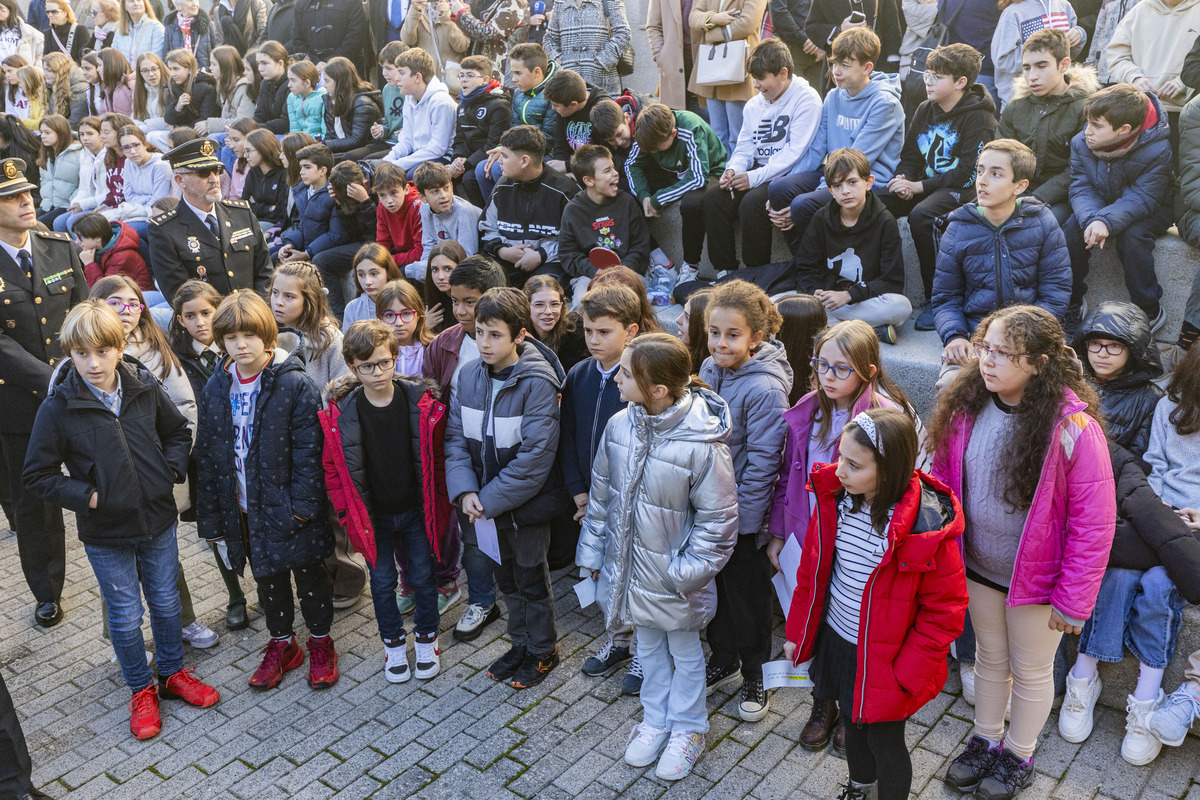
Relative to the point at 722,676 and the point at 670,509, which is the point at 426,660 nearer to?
the point at 722,676

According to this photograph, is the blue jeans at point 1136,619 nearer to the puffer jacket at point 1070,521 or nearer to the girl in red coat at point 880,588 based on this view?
the puffer jacket at point 1070,521

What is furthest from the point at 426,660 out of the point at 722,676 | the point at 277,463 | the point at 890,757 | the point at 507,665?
the point at 890,757

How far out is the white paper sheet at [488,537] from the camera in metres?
4.21

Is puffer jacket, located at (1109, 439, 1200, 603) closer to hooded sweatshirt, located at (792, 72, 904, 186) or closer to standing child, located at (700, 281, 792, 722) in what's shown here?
standing child, located at (700, 281, 792, 722)

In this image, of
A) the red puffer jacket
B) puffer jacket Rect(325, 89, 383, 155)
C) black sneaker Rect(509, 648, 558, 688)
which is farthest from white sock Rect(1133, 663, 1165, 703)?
puffer jacket Rect(325, 89, 383, 155)

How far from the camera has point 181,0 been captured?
11617 millimetres

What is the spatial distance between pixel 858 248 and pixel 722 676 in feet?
8.62

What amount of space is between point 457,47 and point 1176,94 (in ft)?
21.8

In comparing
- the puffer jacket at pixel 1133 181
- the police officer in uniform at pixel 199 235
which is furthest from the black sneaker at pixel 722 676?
the police officer in uniform at pixel 199 235

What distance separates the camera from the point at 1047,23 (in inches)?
254

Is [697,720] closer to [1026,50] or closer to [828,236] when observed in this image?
[828,236]

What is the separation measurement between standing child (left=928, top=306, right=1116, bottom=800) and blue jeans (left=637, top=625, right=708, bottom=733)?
99 centimetres

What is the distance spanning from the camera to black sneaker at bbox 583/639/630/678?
4352mm

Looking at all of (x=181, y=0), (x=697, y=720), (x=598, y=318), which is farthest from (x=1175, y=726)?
(x=181, y=0)
